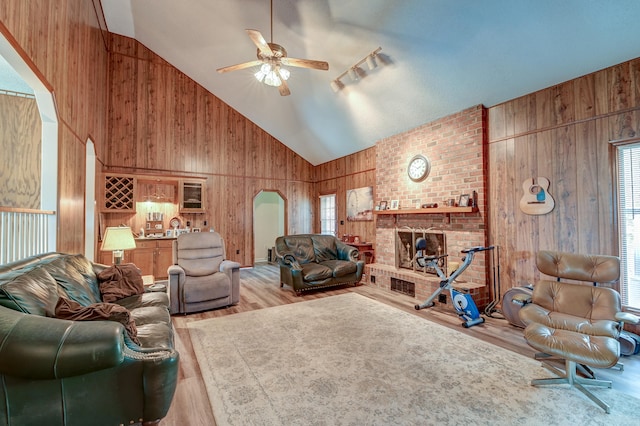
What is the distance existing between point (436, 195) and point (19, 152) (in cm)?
554

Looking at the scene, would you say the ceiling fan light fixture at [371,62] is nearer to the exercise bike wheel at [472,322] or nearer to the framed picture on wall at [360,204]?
the framed picture on wall at [360,204]

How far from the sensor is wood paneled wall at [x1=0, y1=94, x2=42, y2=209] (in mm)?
3033

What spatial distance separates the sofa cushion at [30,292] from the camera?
1.35 meters

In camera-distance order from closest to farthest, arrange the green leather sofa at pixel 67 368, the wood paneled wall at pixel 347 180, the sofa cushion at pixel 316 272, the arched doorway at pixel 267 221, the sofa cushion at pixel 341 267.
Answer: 1. the green leather sofa at pixel 67 368
2. the sofa cushion at pixel 316 272
3. the sofa cushion at pixel 341 267
4. the wood paneled wall at pixel 347 180
5. the arched doorway at pixel 267 221

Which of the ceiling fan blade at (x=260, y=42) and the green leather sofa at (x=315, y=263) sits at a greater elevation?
the ceiling fan blade at (x=260, y=42)

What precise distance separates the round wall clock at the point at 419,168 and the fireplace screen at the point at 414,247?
937 millimetres

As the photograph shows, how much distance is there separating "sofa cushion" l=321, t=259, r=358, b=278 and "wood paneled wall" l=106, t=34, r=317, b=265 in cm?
304

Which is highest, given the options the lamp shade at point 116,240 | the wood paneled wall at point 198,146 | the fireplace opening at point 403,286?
the wood paneled wall at point 198,146

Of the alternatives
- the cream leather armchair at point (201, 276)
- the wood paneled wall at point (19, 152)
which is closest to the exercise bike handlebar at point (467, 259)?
the cream leather armchair at point (201, 276)

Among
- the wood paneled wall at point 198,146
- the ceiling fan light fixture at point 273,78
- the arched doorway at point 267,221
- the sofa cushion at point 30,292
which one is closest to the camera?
the sofa cushion at point 30,292

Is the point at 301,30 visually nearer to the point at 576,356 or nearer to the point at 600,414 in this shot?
the point at 576,356

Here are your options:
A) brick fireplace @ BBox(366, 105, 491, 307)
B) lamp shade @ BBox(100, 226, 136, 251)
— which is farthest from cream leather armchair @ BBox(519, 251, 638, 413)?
lamp shade @ BBox(100, 226, 136, 251)

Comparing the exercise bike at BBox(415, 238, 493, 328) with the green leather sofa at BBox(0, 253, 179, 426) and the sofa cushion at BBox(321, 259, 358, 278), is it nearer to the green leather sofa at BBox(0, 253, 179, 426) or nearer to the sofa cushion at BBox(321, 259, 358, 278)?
the sofa cushion at BBox(321, 259, 358, 278)

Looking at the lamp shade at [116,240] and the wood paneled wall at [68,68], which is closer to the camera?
the wood paneled wall at [68,68]
